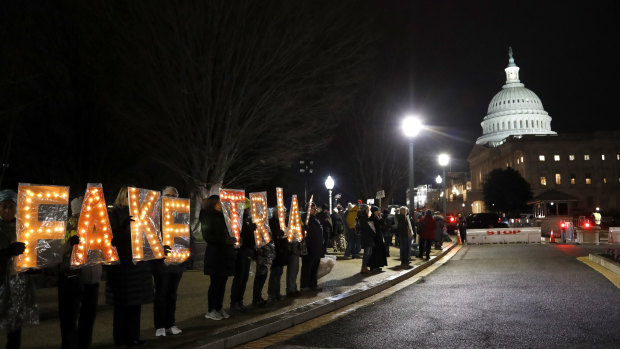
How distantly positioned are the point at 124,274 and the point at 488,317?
17.2 feet

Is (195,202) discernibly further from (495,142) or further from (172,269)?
(495,142)

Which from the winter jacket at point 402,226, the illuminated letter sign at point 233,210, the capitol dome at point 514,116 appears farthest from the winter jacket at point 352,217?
the capitol dome at point 514,116

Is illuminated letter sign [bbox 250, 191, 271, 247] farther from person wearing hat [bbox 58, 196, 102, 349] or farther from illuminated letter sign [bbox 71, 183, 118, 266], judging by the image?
person wearing hat [bbox 58, 196, 102, 349]

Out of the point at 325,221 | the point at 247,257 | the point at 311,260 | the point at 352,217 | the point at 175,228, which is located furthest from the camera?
the point at 352,217

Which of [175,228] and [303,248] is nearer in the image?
[175,228]

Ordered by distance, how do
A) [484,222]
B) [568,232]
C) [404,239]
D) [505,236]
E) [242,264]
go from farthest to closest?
[484,222], [505,236], [568,232], [404,239], [242,264]

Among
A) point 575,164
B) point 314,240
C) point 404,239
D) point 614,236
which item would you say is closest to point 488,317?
point 314,240

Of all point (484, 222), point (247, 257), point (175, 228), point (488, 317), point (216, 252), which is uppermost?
point (484, 222)

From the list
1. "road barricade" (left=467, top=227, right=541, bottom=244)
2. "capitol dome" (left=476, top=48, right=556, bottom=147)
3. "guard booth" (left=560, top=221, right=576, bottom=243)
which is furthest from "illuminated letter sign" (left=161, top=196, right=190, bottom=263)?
"capitol dome" (left=476, top=48, right=556, bottom=147)

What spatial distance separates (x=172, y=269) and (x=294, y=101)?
540 inches

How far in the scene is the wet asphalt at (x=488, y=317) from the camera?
7156 mm

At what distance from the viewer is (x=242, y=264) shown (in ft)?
30.6

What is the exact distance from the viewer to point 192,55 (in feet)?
60.3

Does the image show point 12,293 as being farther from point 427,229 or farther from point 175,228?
point 427,229
